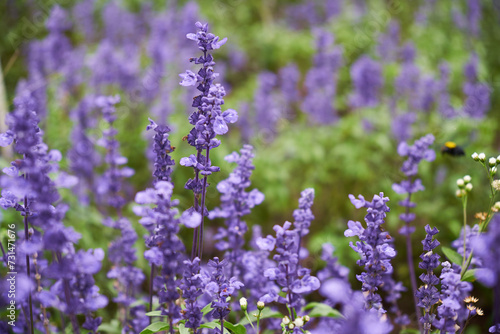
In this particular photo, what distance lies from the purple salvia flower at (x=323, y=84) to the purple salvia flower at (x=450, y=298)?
4.55m

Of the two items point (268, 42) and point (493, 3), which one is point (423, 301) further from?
point (268, 42)

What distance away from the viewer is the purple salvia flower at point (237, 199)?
8.15 feet

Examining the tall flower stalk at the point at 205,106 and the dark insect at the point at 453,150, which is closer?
the tall flower stalk at the point at 205,106

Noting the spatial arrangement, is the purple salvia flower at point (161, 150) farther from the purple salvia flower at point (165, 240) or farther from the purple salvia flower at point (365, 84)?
the purple salvia flower at point (365, 84)

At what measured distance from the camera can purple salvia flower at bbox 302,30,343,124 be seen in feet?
21.4

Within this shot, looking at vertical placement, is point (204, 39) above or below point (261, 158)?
below

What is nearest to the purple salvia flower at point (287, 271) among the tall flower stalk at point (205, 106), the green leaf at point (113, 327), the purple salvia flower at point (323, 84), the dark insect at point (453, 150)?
the tall flower stalk at point (205, 106)

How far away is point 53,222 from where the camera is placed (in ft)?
5.61

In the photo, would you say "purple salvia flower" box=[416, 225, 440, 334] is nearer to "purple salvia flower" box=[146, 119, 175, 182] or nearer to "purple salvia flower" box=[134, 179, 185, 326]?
"purple salvia flower" box=[134, 179, 185, 326]

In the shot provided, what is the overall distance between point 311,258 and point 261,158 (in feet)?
4.17

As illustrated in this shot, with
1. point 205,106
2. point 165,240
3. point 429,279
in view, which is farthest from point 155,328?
point 429,279

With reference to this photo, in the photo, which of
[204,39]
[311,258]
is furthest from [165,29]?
[204,39]

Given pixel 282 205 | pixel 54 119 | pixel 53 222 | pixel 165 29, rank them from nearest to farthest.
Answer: pixel 53 222, pixel 282 205, pixel 54 119, pixel 165 29

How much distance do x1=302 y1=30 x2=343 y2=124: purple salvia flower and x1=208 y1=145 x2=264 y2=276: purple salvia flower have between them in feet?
13.2
